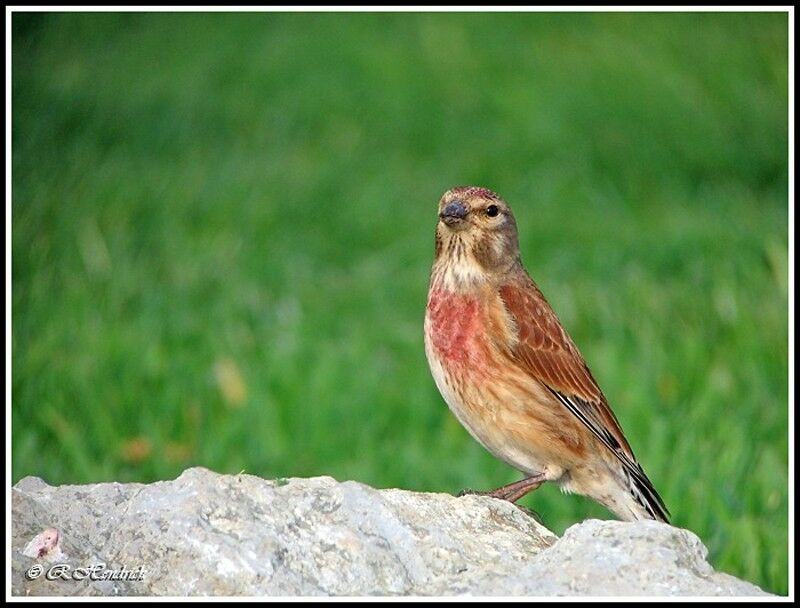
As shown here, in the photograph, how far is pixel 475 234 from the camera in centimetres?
486

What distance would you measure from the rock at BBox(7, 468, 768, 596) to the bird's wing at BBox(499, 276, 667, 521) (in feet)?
3.48

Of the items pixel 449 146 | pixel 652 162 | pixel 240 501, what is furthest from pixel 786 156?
pixel 240 501

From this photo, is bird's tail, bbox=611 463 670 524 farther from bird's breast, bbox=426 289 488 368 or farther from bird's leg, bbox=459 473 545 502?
bird's breast, bbox=426 289 488 368

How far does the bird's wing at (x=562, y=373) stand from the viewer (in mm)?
4859

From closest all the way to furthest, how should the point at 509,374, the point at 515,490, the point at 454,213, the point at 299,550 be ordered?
1. the point at 299,550
2. the point at 515,490
3. the point at 454,213
4. the point at 509,374

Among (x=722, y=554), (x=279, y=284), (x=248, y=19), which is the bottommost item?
(x=722, y=554)

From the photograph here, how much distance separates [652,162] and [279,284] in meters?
3.37

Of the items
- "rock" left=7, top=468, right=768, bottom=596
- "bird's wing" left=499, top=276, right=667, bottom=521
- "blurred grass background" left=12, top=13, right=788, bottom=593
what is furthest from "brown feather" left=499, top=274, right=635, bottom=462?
"blurred grass background" left=12, top=13, right=788, bottom=593

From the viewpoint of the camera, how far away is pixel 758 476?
21.9ft

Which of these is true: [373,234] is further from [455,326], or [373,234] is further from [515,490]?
[515,490]

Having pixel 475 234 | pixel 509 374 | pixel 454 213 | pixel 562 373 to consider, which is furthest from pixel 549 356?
pixel 454 213

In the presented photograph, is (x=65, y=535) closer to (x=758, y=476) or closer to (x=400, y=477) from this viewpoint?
(x=400, y=477)

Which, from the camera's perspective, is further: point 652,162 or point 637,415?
point 652,162

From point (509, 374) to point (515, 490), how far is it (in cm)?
43
